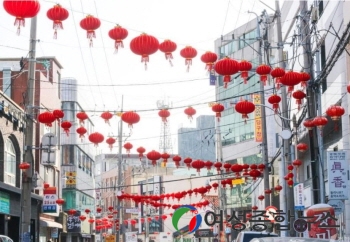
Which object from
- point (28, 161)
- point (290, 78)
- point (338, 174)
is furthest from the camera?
point (28, 161)

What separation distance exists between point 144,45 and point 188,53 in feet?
7.59

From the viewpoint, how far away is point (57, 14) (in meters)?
15.4

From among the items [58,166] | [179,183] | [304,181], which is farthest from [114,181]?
[304,181]

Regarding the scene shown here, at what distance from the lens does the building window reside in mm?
36519

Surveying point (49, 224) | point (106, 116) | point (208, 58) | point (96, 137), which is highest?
point (208, 58)

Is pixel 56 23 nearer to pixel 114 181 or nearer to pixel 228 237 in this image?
pixel 228 237

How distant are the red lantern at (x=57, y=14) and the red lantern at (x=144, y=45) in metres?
1.68

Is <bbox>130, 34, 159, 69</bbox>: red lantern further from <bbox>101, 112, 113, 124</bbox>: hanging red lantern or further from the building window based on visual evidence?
the building window

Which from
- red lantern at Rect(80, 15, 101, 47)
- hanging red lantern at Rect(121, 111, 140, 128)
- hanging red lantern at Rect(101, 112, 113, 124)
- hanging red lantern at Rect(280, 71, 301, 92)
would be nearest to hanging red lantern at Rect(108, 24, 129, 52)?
red lantern at Rect(80, 15, 101, 47)

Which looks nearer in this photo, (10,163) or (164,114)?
(164,114)

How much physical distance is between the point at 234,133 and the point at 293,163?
123 ft

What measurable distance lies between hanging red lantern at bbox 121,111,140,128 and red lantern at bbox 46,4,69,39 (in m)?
6.62

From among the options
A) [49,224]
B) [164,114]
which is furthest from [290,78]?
[49,224]

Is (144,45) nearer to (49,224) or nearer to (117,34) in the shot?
(117,34)
